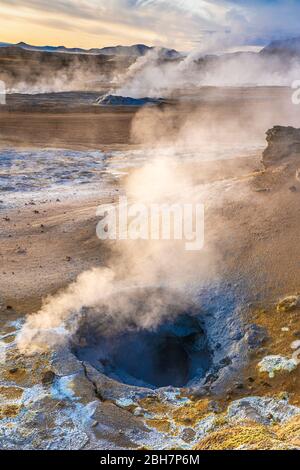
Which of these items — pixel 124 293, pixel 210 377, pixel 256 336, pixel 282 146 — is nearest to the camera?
pixel 210 377

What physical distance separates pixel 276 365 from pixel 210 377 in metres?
0.83

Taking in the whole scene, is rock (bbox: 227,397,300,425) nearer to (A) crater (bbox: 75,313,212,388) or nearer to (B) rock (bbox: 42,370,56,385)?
(A) crater (bbox: 75,313,212,388)

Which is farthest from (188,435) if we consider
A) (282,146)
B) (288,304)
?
(282,146)

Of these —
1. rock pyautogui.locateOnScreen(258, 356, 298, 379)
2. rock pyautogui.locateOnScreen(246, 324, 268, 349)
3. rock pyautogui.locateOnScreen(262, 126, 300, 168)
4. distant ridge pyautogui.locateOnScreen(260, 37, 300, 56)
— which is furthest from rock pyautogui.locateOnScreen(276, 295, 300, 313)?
distant ridge pyautogui.locateOnScreen(260, 37, 300, 56)

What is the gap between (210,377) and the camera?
628cm

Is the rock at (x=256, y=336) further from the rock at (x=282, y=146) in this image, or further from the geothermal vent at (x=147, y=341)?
the rock at (x=282, y=146)

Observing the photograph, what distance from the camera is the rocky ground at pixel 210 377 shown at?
16.9 feet

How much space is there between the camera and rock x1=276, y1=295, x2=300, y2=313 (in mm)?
7098

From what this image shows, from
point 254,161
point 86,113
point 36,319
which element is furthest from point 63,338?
point 86,113

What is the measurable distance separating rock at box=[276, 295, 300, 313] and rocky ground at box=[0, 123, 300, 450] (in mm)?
15

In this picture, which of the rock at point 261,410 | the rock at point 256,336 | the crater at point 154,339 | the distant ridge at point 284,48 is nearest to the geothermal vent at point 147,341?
the crater at point 154,339

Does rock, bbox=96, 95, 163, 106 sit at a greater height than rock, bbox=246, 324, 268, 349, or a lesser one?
greater

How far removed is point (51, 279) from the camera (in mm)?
8672

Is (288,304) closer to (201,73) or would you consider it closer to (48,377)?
(48,377)
